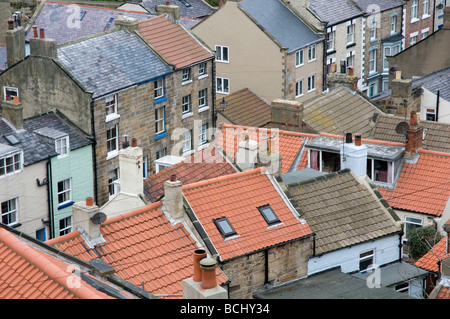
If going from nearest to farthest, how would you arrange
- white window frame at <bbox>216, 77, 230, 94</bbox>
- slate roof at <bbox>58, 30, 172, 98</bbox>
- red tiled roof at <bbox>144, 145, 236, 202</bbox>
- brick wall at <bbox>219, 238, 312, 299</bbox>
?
brick wall at <bbox>219, 238, 312, 299</bbox>
red tiled roof at <bbox>144, 145, 236, 202</bbox>
slate roof at <bbox>58, 30, 172, 98</bbox>
white window frame at <bbox>216, 77, 230, 94</bbox>

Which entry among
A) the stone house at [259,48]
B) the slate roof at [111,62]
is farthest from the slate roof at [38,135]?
the stone house at [259,48]

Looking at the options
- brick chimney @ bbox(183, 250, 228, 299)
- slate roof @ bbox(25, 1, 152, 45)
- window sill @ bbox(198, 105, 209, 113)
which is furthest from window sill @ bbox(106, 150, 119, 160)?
brick chimney @ bbox(183, 250, 228, 299)

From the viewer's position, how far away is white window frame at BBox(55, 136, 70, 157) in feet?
132

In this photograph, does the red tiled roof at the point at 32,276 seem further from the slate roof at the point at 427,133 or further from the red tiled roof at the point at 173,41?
the red tiled roof at the point at 173,41

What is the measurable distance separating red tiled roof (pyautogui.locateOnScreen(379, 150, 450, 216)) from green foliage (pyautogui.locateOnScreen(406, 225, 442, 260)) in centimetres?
141

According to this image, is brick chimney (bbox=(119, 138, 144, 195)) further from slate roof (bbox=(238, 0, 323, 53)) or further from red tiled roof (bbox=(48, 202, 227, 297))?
slate roof (bbox=(238, 0, 323, 53))

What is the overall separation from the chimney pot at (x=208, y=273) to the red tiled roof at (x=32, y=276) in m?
2.03

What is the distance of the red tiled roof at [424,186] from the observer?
35500mm

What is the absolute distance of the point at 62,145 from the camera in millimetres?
40750

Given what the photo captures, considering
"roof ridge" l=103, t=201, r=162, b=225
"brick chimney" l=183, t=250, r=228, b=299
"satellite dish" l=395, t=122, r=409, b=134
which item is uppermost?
"brick chimney" l=183, t=250, r=228, b=299
